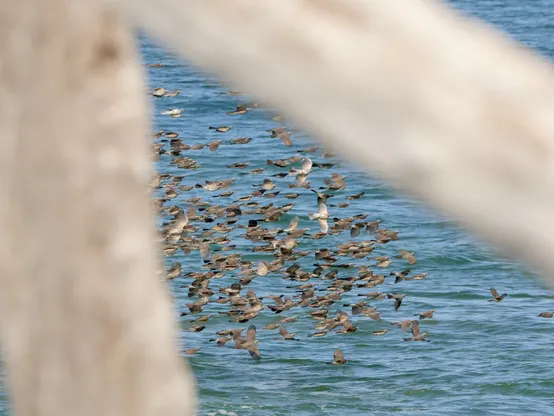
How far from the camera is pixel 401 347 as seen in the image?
21984mm

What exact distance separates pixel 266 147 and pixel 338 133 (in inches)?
1396

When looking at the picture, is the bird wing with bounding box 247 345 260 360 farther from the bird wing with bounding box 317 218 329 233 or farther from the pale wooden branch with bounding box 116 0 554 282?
the pale wooden branch with bounding box 116 0 554 282

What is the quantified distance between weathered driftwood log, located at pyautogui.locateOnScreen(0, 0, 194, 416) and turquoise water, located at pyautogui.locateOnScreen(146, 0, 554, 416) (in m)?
11.3

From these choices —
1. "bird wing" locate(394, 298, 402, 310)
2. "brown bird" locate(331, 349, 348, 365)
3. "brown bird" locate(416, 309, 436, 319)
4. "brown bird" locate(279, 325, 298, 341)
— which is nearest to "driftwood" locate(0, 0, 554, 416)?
"brown bird" locate(331, 349, 348, 365)

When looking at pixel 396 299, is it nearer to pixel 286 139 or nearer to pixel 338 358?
pixel 338 358

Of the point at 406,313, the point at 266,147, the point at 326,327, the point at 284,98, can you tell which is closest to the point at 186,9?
the point at 284,98

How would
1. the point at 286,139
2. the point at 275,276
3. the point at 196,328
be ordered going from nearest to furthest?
the point at 196,328 < the point at 275,276 < the point at 286,139

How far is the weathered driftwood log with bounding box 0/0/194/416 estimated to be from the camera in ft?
6.23

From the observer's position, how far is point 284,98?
5.06ft

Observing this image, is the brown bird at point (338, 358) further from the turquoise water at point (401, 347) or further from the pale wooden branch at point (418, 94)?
the pale wooden branch at point (418, 94)

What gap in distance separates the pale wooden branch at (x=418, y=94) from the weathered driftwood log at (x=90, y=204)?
0.34 metres

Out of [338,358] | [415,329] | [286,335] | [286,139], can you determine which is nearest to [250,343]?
[338,358]

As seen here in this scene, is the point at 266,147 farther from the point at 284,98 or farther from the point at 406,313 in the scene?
the point at 284,98

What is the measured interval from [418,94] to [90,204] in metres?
0.64
